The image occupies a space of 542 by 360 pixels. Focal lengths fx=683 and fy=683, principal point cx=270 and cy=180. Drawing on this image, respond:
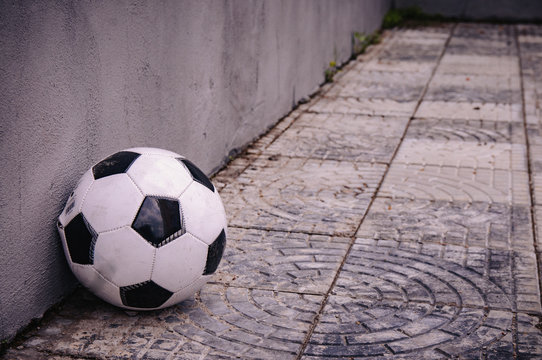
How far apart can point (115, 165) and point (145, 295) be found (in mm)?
765

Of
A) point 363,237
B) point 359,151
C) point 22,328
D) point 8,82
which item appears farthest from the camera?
point 359,151

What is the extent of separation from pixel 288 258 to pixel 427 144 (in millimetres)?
3412

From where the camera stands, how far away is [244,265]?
4.61 meters

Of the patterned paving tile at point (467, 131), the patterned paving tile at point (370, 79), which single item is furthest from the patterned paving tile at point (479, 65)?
the patterned paving tile at point (467, 131)

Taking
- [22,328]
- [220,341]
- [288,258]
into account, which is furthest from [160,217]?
[288,258]

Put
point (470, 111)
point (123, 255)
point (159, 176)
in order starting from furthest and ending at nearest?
point (470, 111)
point (159, 176)
point (123, 255)

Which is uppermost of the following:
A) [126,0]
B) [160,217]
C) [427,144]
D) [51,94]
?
[126,0]

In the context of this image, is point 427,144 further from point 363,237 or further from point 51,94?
point 51,94

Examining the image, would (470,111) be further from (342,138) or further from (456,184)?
(456,184)

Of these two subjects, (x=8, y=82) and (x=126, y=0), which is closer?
(x=8, y=82)

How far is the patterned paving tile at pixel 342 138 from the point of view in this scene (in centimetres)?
722

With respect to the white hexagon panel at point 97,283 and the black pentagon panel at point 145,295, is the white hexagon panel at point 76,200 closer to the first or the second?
the white hexagon panel at point 97,283

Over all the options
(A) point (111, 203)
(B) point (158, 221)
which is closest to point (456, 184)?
(B) point (158, 221)

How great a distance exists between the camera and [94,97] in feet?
14.2
